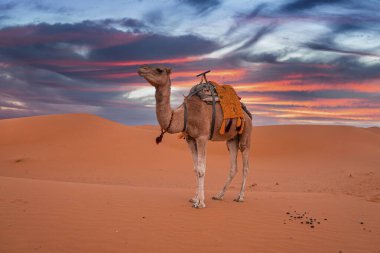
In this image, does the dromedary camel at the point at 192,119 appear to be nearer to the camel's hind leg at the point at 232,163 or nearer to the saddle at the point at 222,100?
the saddle at the point at 222,100

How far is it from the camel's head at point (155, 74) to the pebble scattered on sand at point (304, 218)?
13.9 feet

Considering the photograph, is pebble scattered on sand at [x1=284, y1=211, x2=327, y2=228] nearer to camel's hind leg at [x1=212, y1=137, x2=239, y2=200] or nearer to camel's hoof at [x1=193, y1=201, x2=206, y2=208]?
camel's hind leg at [x1=212, y1=137, x2=239, y2=200]

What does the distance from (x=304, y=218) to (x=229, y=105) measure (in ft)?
10.7

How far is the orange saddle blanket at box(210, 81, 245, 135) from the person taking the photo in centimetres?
846

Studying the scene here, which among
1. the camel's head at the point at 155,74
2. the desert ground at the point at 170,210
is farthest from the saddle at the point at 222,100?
the desert ground at the point at 170,210

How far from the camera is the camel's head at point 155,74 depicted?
703cm

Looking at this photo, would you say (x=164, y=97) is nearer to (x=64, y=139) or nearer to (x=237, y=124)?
(x=237, y=124)

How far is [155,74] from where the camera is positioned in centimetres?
718

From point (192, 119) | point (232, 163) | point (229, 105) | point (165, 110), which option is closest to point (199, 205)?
point (232, 163)

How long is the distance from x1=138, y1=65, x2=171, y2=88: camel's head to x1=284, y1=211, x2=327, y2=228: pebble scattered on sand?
13.9 ft

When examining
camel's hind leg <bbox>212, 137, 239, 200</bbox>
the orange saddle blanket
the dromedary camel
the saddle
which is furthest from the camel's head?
camel's hind leg <bbox>212, 137, 239, 200</bbox>

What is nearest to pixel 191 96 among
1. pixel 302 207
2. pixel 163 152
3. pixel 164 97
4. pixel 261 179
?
pixel 164 97

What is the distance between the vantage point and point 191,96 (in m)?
8.39

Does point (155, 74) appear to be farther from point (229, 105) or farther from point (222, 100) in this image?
point (229, 105)
